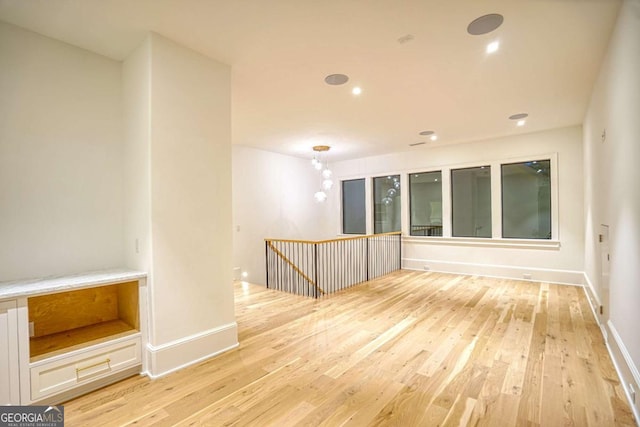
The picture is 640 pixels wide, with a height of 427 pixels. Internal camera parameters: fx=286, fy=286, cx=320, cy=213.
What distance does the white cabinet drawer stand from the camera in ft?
6.81

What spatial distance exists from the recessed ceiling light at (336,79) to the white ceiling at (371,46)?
0.28 ft

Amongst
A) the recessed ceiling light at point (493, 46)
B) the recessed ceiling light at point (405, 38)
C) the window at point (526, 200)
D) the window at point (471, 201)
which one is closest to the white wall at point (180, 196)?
the recessed ceiling light at point (405, 38)

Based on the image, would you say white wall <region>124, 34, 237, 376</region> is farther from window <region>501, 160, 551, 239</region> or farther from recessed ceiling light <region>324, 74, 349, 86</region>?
window <region>501, 160, 551, 239</region>

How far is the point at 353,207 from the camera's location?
8664mm

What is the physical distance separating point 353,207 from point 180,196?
21.1 feet

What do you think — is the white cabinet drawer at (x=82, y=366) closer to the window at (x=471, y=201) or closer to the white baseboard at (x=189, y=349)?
the white baseboard at (x=189, y=349)

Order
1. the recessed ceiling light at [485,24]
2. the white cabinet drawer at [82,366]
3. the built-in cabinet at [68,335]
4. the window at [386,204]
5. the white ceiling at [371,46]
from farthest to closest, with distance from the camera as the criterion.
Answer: the window at [386,204]
the recessed ceiling light at [485,24]
the white ceiling at [371,46]
the white cabinet drawer at [82,366]
the built-in cabinet at [68,335]

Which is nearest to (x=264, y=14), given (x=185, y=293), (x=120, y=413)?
(x=185, y=293)

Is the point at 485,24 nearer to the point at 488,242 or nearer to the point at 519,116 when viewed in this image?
the point at 519,116

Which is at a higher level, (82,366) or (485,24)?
(485,24)

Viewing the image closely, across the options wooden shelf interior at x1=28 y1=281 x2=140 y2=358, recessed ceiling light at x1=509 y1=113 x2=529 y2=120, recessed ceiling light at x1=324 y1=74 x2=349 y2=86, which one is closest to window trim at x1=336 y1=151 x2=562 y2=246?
recessed ceiling light at x1=509 y1=113 x2=529 y2=120

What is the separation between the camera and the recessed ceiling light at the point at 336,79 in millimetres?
3297

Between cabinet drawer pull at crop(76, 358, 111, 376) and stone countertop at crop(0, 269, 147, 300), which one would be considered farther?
cabinet drawer pull at crop(76, 358, 111, 376)

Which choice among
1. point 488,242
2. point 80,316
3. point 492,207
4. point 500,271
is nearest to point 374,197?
point 492,207
